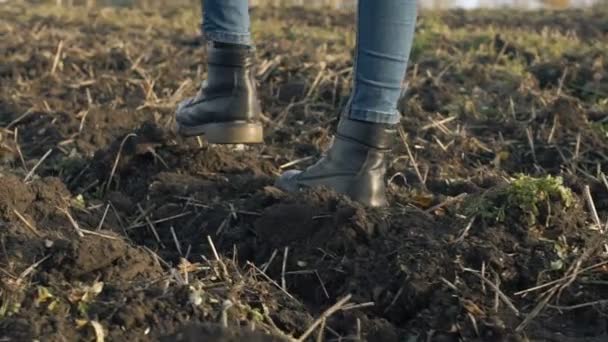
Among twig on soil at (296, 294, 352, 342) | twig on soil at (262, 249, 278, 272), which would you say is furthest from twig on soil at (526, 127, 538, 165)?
twig on soil at (296, 294, 352, 342)

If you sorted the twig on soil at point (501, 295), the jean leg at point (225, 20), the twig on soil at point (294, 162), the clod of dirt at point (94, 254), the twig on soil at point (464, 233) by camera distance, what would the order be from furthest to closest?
the twig on soil at point (294, 162) → the jean leg at point (225, 20) → the twig on soil at point (464, 233) → the twig on soil at point (501, 295) → the clod of dirt at point (94, 254)

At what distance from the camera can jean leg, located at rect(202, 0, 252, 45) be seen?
3514 mm

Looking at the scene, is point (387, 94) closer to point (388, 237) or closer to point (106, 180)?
point (388, 237)

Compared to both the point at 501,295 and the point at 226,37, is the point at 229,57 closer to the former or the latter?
the point at 226,37

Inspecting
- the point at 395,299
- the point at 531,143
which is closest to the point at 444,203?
the point at 395,299

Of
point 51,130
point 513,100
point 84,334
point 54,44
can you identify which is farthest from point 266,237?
point 54,44

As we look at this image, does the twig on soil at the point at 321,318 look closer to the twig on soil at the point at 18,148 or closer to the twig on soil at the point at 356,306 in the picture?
the twig on soil at the point at 356,306

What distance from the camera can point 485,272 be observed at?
2.58 m

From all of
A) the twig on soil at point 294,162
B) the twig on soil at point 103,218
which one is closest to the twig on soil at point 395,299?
the twig on soil at point 103,218

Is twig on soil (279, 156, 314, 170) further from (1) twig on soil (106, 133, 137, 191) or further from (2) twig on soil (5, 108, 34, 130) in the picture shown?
(2) twig on soil (5, 108, 34, 130)

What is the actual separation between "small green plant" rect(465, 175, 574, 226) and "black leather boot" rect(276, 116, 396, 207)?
0.32 meters

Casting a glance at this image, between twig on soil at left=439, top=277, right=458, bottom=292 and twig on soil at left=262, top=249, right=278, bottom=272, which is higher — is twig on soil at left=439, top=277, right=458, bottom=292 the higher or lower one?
the higher one

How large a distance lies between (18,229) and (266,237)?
28.2 inches

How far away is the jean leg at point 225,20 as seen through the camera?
3.51 m
